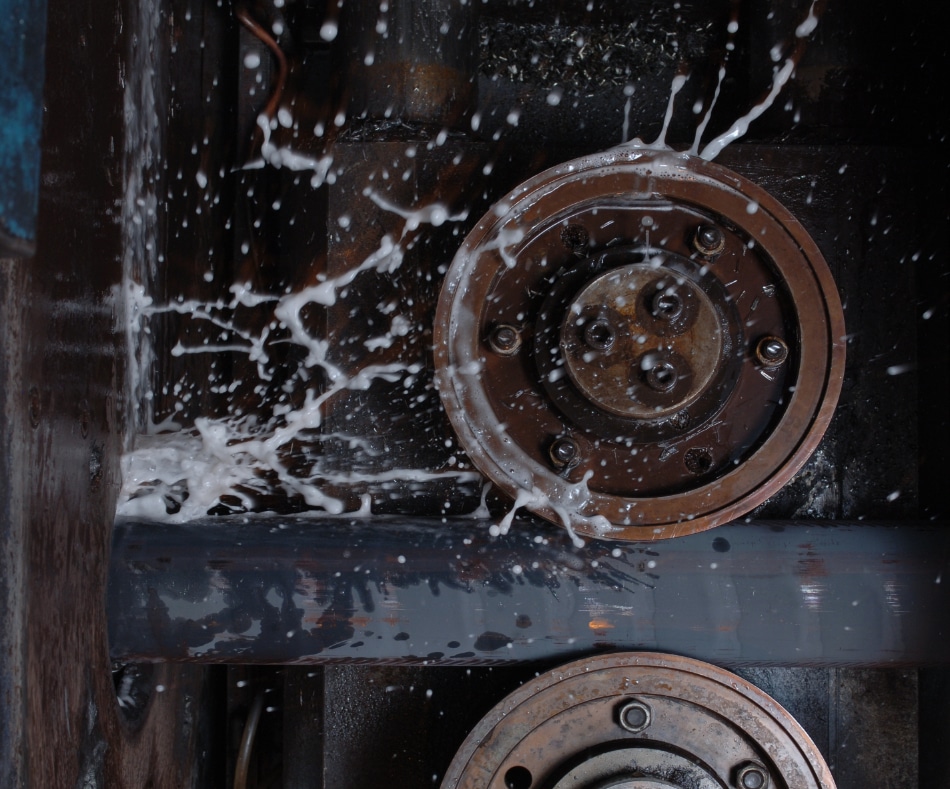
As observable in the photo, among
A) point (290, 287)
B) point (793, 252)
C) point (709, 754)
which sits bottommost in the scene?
point (709, 754)

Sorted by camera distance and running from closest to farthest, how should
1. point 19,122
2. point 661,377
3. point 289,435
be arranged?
point 19,122 → point 661,377 → point 289,435

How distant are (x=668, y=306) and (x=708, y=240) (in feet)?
0.41

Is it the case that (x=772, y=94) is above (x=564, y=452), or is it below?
above

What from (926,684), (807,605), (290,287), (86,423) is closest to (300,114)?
(290,287)

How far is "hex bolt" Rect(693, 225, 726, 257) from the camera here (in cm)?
111

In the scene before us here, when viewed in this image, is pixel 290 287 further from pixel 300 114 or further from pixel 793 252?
pixel 793 252

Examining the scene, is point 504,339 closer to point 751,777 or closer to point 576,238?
point 576,238

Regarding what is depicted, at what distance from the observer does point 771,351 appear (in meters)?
1.10

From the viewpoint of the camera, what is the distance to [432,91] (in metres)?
1.28

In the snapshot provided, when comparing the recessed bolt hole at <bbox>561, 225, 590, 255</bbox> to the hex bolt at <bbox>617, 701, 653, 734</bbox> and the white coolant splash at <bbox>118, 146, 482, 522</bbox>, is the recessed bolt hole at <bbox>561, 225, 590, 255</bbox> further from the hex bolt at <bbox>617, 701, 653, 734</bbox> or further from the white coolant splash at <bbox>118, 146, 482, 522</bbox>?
the hex bolt at <bbox>617, 701, 653, 734</bbox>

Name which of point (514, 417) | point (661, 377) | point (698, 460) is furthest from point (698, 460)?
point (514, 417)

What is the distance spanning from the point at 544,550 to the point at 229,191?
1007 mm

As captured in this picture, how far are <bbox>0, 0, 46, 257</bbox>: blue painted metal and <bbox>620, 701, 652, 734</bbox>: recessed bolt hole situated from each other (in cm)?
91

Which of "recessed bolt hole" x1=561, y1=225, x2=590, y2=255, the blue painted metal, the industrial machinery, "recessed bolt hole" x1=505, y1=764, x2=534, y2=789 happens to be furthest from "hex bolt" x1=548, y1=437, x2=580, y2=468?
the blue painted metal
